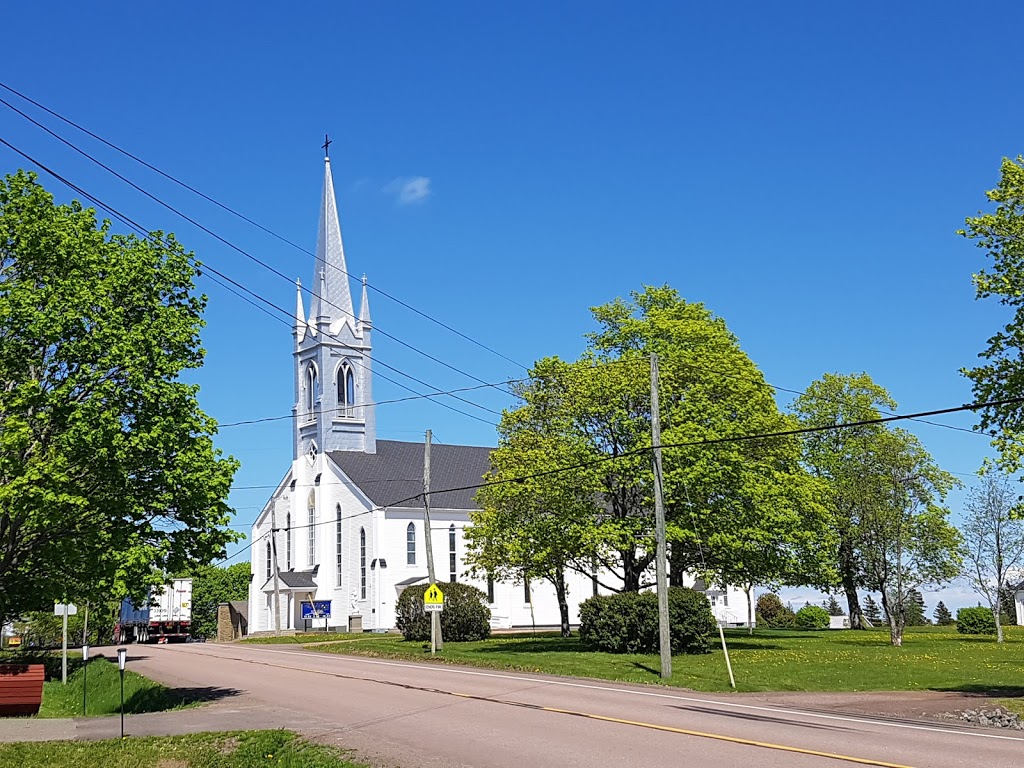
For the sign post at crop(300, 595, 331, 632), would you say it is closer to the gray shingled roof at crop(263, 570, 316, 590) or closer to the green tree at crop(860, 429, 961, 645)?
the gray shingled roof at crop(263, 570, 316, 590)

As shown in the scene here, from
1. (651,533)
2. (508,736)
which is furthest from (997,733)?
(651,533)

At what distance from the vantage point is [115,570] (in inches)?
847

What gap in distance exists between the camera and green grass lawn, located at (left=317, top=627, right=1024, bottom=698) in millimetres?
24672

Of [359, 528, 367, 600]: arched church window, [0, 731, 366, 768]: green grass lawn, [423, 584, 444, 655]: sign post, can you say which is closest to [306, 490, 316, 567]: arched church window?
[359, 528, 367, 600]: arched church window

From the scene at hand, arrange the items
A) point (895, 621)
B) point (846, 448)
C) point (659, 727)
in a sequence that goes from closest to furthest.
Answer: point (659, 727), point (895, 621), point (846, 448)

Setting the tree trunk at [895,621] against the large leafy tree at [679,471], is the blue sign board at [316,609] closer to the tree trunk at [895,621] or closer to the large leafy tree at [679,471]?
the large leafy tree at [679,471]

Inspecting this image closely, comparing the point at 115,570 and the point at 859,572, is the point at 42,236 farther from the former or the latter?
the point at 859,572

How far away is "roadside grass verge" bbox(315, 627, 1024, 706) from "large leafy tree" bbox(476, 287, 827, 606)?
357cm

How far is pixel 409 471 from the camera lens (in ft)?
254

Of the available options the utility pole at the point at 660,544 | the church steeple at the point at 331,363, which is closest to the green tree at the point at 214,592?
the church steeple at the point at 331,363

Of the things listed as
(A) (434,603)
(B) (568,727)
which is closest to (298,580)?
(A) (434,603)

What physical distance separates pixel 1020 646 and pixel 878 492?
32.2 feet

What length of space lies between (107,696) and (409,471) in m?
51.2

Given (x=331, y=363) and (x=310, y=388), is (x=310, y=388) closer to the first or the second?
(x=310, y=388)
